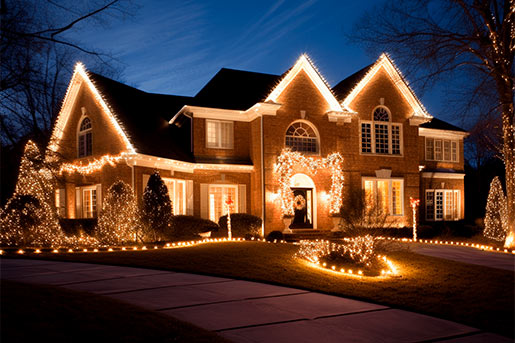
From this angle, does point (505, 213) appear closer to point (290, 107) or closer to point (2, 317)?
point (290, 107)

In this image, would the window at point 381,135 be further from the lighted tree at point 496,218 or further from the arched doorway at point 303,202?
the lighted tree at point 496,218

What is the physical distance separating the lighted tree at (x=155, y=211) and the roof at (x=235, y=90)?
6335mm

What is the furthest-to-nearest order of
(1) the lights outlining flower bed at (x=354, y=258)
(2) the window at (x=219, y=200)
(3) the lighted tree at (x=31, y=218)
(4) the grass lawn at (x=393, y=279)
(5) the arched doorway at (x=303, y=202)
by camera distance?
(5) the arched doorway at (x=303, y=202)
(2) the window at (x=219, y=200)
(3) the lighted tree at (x=31, y=218)
(1) the lights outlining flower bed at (x=354, y=258)
(4) the grass lawn at (x=393, y=279)

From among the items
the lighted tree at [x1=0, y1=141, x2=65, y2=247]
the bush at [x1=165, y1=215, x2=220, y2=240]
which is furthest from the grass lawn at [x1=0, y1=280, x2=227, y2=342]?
the bush at [x1=165, y1=215, x2=220, y2=240]

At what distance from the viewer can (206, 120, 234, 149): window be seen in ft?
70.3

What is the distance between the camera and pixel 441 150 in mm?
27359

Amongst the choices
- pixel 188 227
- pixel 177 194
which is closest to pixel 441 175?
pixel 177 194

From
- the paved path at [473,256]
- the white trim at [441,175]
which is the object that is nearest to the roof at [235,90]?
the paved path at [473,256]

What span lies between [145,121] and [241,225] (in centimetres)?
677

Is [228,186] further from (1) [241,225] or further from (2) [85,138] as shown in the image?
(2) [85,138]

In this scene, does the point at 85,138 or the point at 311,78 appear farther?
the point at 311,78

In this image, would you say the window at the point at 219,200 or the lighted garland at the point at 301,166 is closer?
the lighted garland at the point at 301,166

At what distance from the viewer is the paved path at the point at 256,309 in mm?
5771

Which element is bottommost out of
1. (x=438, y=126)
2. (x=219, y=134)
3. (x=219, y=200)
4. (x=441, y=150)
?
(x=219, y=200)
